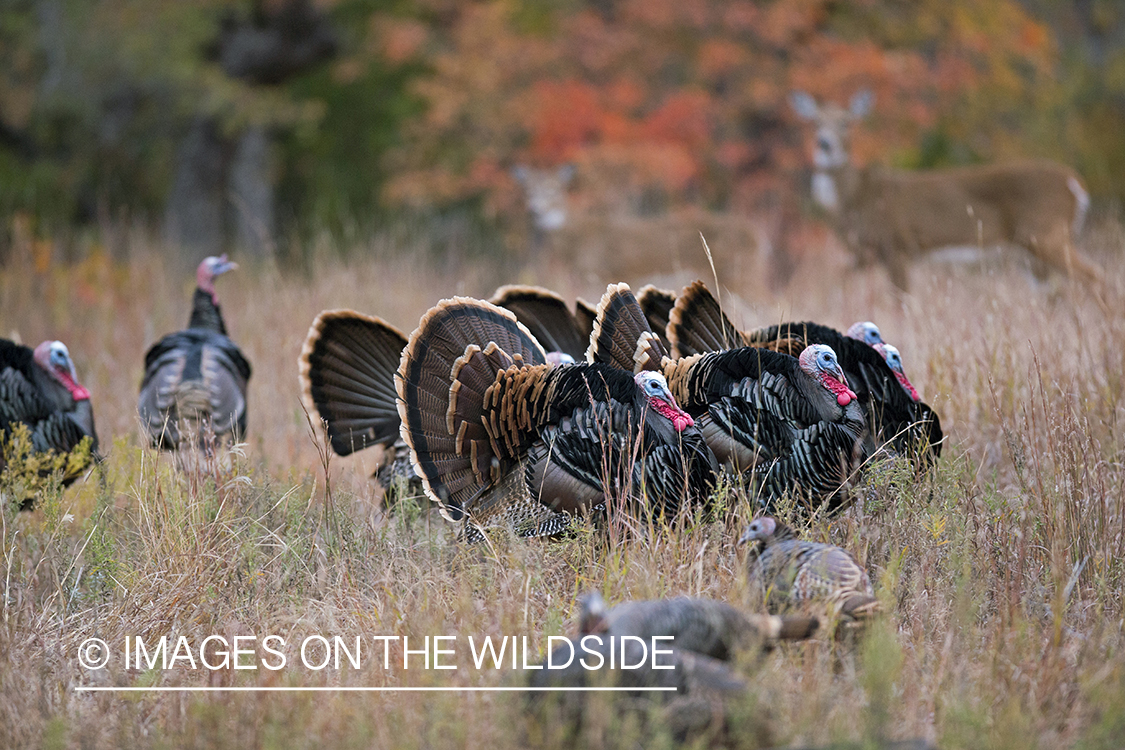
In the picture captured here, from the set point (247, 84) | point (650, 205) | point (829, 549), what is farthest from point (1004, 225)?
point (247, 84)

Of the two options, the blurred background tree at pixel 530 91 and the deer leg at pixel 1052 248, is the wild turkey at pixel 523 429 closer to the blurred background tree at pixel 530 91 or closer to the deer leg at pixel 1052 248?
the deer leg at pixel 1052 248

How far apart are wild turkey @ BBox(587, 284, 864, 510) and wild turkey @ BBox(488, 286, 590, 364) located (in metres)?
0.95

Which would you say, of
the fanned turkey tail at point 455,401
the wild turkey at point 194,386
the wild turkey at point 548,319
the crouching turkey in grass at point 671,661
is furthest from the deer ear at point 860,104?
the crouching turkey in grass at point 671,661

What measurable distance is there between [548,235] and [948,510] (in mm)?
8436

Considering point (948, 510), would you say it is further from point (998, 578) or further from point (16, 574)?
point (16, 574)

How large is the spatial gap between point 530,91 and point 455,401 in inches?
339

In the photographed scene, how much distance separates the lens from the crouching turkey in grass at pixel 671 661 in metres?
2.41

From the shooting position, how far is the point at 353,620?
11.0 ft

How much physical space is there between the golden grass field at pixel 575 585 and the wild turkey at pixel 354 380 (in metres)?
0.20

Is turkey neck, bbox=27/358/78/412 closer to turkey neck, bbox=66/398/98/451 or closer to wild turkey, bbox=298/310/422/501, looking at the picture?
turkey neck, bbox=66/398/98/451

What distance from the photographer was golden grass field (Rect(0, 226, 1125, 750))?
264 centimetres

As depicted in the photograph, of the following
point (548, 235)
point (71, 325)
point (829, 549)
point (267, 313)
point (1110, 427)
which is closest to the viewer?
point (829, 549)

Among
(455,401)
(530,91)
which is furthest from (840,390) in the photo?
(530,91)

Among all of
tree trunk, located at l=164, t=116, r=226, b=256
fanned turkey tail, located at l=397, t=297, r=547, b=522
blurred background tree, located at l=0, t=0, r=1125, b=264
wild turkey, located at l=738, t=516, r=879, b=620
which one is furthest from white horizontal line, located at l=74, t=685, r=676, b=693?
tree trunk, located at l=164, t=116, r=226, b=256
